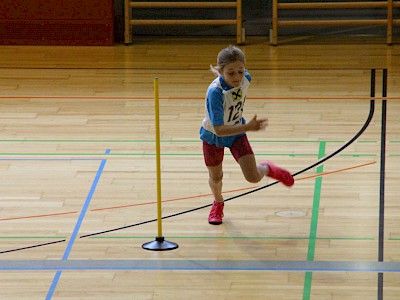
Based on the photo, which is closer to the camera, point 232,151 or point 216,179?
point 232,151

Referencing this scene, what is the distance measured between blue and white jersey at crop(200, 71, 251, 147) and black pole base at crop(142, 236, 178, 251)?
0.63 meters

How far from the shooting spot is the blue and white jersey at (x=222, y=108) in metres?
5.23

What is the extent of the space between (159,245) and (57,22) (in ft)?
23.1

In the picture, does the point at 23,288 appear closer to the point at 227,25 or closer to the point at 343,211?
the point at 343,211

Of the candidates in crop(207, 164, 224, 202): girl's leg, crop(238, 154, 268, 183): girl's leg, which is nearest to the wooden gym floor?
crop(207, 164, 224, 202): girl's leg

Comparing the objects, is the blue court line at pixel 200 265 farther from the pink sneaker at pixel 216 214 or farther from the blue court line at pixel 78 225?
the pink sneaker at pixel 216 214

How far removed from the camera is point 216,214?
226 inches

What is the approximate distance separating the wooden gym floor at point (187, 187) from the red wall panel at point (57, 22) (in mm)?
1083

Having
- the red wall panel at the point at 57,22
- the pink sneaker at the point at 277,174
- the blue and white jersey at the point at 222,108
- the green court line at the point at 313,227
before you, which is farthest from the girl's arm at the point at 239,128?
the red wall panel at the point at 57,22

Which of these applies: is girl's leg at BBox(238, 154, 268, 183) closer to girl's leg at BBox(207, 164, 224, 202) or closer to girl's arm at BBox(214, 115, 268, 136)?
girl's leg at BBox(207, 164, 224, 202)

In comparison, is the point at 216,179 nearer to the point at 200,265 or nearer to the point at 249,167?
the point at 249,167

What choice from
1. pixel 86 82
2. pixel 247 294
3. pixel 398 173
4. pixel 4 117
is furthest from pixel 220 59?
pixel 86 82

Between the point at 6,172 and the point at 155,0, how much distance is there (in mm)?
6095

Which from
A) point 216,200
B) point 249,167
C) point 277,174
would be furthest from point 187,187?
point 249,167
